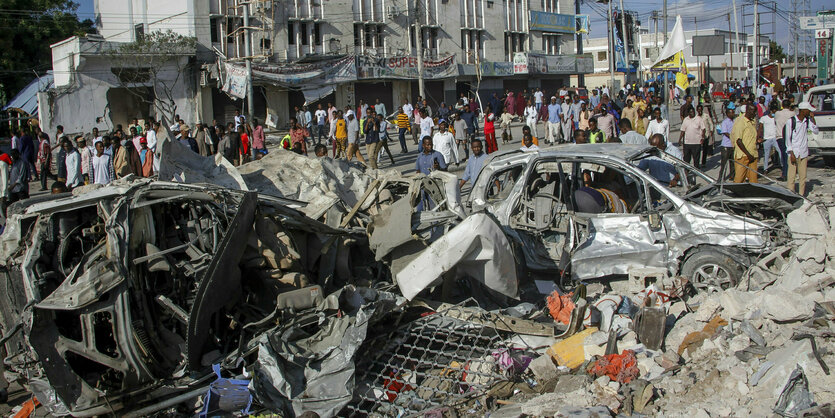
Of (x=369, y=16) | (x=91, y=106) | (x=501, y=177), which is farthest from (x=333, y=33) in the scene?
(x=501, y=177)

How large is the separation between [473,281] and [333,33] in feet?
97.4

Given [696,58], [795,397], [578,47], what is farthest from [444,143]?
[696,58]

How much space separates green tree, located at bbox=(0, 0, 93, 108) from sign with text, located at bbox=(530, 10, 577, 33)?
29.4 m

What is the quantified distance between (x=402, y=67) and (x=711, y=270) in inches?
1197

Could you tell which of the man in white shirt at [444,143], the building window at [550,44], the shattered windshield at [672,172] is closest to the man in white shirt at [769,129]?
the man in white shirt at [444,143]

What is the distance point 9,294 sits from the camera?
5676mm

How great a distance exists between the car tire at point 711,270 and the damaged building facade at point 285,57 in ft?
70.9

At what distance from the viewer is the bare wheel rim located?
6.68 metres

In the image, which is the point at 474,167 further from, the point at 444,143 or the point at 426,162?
the point at 444,143

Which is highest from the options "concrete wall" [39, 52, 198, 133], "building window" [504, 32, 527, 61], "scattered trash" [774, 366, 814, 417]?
"building window" [504, 32, 527, 61]

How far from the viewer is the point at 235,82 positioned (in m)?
28.7

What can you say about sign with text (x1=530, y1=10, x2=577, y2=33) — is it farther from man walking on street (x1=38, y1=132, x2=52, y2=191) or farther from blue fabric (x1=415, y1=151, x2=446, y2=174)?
blue fabric (x1=415, y1=151, x2=446, y2=174)

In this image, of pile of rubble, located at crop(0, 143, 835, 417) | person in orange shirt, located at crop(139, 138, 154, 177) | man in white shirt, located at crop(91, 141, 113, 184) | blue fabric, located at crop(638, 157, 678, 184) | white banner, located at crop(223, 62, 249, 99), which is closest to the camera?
pile of rubble, located at crop(0, 143, 835, 417)

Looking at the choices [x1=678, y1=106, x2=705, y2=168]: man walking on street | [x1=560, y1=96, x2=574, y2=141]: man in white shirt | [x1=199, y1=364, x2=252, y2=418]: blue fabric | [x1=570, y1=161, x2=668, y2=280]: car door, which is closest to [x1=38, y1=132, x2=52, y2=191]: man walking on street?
[x1=560, y1=96, x2=574, y2=141]: man in white shirt
